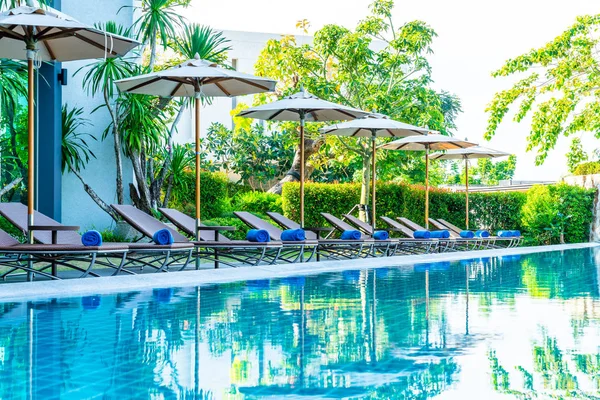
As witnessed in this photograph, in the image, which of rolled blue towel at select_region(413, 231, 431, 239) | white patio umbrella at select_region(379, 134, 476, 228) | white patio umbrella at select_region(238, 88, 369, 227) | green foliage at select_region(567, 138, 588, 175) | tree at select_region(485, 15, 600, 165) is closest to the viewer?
white patio umbrella at select_region(238, 88, 369, 227)

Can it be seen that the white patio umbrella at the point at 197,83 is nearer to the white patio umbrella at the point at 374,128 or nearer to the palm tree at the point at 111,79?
the white patio umbrella at the point at 374,128

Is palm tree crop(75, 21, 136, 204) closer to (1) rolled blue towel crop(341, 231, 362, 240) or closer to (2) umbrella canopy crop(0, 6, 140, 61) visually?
(2) umbrella canopy crop(0, 6, 140, 61)

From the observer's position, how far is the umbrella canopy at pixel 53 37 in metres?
7.69

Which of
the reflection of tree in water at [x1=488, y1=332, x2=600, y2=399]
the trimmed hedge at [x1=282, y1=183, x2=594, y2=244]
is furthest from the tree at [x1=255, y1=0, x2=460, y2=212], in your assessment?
the reflection of tree in water at [x1=488, y1=332, x2=600, y2=399]

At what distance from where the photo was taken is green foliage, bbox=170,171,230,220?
61.7 ft

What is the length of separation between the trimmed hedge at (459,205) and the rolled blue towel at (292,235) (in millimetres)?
6767

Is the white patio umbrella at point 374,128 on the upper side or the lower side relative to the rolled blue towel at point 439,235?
upper

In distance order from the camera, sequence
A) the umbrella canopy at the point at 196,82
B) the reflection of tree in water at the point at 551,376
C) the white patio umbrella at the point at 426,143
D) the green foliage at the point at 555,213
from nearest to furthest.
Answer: the reflection of tree in water at the point at 551,376 → the umbrella canopy at the point at 196,82 → the white patio umbrella at the point at 426,143 → the green foliage at the point at 555,213

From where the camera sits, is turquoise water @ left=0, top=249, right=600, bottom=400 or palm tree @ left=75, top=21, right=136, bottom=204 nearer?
turquoise water @ left=0, top=249, right=600, bottom=400

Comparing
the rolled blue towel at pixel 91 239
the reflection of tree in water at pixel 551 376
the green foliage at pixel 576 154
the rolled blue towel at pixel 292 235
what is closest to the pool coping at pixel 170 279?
the rolled blue towel at pixel 91 239

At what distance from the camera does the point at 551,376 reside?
12.0 ft

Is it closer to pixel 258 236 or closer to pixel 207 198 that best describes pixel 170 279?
pixel 258 236

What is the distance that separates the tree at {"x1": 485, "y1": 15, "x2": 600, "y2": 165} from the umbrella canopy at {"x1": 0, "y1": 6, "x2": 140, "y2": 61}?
16105 mm

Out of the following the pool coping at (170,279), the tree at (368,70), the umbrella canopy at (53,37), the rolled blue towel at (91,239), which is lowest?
the pool coping at (170,279)
